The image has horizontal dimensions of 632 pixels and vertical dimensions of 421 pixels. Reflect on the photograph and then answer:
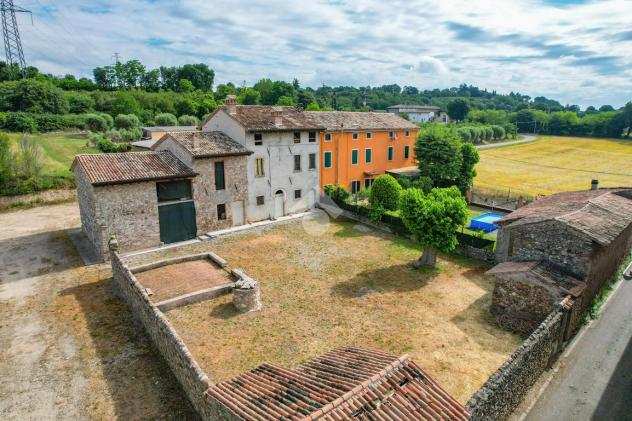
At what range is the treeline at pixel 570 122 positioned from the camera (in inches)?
3750

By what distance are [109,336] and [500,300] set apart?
16.9 meters

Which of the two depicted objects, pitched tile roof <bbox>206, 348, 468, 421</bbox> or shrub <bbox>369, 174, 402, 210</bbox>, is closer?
pitched tile roof <bbox>206, 348, 468, 421</bbox>

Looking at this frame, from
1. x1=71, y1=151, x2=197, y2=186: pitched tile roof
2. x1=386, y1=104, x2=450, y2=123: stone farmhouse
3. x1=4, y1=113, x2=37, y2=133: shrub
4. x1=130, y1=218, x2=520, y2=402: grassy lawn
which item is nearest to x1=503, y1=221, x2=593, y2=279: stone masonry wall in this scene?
x1=130, y1=218, x2=520, y2=402: grassy lawn

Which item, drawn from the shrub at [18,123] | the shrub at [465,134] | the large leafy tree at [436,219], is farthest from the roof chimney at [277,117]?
the shrub at [465,134]

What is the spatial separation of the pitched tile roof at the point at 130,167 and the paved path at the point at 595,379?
2266 centimetres

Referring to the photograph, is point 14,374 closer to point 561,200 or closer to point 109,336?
point 109,336

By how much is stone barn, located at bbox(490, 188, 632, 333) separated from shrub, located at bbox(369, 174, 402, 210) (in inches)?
495

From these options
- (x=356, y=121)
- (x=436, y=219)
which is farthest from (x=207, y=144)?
(x=356, y=121)

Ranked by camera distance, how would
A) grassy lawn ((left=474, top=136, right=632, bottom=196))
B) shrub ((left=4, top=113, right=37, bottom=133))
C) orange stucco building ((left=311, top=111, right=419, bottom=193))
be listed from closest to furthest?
orange stucco building ((left=311, top=111, right=419, bottom=193)), grassy lawn ((left=474, top=136, right=632, bottom=196)), shrub ((left=4, top=113, right=37, bottom=133))

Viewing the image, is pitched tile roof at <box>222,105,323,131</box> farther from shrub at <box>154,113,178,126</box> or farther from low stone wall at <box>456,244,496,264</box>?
shrub at <box>154,113,178,126</box>

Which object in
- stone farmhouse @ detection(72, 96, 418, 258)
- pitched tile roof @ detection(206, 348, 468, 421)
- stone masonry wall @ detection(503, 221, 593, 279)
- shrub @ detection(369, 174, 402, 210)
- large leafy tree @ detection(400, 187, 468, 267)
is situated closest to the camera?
pitched tile roof @ detection(206, 348, 468, 421)

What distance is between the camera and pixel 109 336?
15.8 meters

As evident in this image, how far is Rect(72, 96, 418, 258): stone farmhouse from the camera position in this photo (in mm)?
24016

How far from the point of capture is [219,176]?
2814 centimetres
